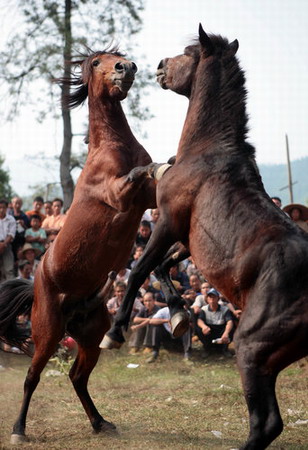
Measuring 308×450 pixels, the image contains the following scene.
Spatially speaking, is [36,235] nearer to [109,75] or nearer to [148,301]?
[148,301]

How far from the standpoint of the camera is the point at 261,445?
3559mm

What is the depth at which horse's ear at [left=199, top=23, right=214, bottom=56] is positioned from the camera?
408cm

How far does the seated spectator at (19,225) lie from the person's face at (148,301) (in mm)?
2611

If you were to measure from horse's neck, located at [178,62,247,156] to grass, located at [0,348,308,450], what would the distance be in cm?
275

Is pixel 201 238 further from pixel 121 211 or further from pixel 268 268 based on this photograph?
pixel 121 211

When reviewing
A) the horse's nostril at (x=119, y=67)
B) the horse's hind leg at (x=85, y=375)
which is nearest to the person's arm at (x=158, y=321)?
the horse's hind leg at (x=85, y=375)

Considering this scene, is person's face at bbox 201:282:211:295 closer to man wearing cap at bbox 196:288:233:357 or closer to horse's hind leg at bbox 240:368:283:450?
man wearing cap at bbox 196:288:233:357

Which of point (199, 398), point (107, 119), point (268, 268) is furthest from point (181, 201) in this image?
point (199, 398)

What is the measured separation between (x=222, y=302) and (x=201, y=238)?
742cm

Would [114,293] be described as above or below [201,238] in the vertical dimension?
below

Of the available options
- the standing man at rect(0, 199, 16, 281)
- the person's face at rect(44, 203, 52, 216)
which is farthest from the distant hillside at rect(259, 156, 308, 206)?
the standing man at rect(0, 199, 16, 281)

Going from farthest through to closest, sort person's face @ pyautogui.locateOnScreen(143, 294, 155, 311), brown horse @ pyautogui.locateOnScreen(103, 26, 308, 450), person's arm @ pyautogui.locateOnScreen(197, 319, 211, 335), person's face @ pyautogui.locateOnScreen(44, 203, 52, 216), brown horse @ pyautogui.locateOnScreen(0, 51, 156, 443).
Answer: person's face @ pyautogui.locateOnScreen(44, 203, 52, 216) < person's face @ pyautogui.locateOnScreen(143, 294, 155, 311) < person's arm @ pyautogui.locateOnScreen(197, 319, 211, 335) < brown horse @ pyautogui.locateOnScreen(0, 51, 156, 443) < brown horse @ pyautogui.locateOnScreen(103, 26, 308, 450)

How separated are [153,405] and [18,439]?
2027 millimetres

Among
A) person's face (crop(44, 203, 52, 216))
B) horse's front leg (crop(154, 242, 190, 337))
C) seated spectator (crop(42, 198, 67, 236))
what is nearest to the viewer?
horse's front leg (crop(154, 242, 190, 337))
